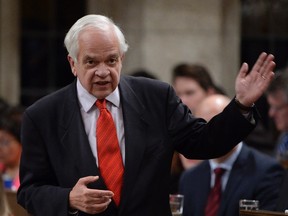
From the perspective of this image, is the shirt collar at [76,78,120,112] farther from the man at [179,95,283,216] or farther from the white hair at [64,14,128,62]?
the man at [179,95,283,216]

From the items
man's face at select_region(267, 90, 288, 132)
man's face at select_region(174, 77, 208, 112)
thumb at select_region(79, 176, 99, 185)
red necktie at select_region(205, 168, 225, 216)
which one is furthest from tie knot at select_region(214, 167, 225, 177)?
thumb at select_region(79, 176, 99, 185)

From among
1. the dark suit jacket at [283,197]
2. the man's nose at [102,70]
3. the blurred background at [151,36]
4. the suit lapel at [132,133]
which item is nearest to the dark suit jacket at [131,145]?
the suit lapel at [132,133]

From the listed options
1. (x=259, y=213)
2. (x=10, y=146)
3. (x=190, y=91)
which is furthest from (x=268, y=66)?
(x=10, y=146)

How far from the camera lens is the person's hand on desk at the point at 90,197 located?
17.0 feet

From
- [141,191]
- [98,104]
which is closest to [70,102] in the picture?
[98,104]

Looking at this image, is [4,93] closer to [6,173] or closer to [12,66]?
[12,66]

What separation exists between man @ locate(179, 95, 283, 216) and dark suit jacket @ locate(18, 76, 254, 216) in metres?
1.41

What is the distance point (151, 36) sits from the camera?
1173cm

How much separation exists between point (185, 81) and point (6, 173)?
1.59 meters

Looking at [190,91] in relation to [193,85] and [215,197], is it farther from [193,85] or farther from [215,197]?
[215,197]

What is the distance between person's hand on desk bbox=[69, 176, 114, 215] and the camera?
518 cm

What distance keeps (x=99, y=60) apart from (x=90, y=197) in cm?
65

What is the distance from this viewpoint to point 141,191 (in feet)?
17.9

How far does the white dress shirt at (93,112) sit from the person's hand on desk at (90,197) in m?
0.36
